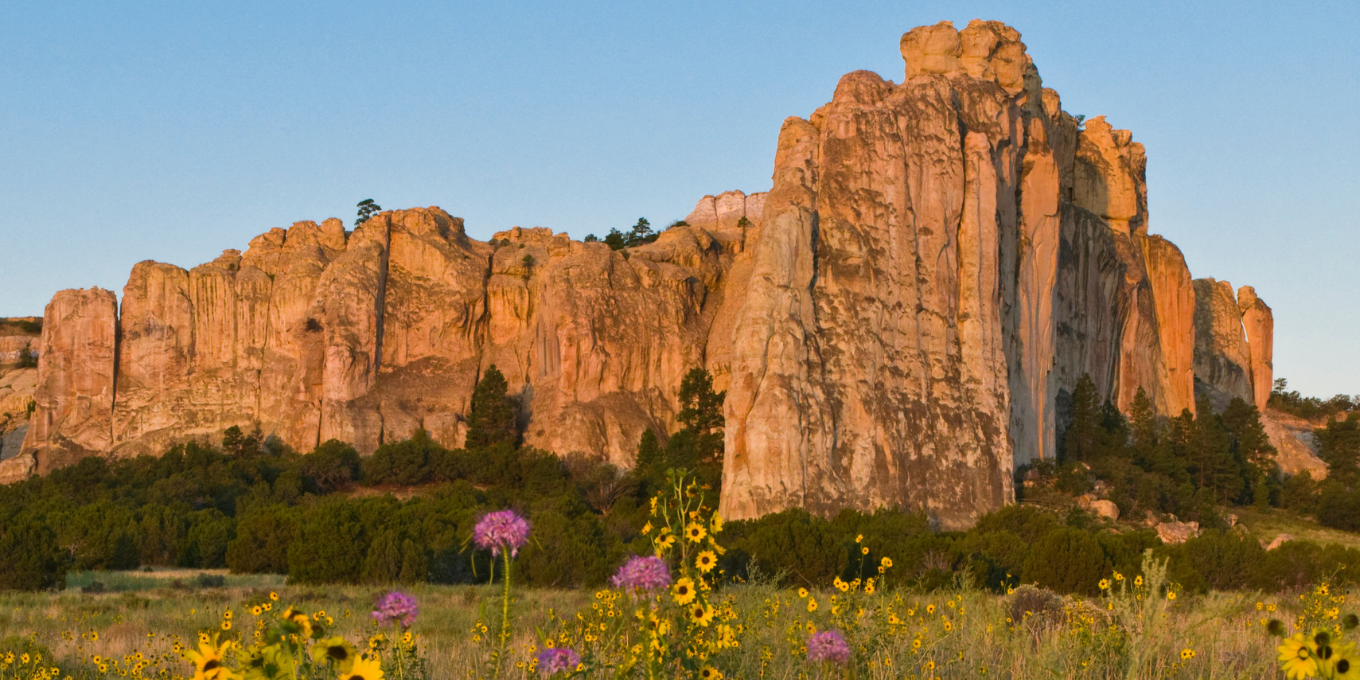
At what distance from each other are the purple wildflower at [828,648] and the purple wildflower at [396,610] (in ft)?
5.48

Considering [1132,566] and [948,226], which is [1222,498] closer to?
[948,226]

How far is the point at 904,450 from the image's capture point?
130 ft

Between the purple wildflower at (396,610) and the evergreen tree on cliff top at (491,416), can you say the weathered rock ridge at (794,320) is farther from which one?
the purple wildflower at (396,610)

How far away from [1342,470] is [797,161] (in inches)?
1213

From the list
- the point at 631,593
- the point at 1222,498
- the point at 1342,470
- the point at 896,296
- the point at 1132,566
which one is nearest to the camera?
the point at 631,593

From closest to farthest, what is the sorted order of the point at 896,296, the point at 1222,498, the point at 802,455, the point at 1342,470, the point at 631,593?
the point at 631,593, the point at 802,455, the point at 896,296, the point at 1222,498, the point at 1342,470

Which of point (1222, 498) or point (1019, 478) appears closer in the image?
point (1019, 478)

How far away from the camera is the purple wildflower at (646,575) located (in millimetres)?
4746

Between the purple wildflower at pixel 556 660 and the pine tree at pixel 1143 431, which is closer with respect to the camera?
the purple wildflower at pixel 556 660

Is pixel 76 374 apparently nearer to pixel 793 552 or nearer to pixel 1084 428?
pixel 1084 428

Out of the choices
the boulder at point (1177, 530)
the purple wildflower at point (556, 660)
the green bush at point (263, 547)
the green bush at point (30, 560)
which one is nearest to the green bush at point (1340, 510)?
the boulder at point (1177, 530)

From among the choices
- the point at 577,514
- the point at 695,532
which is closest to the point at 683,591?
the point at 695,532

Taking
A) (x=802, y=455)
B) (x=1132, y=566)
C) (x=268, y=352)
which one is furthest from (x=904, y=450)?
(x=268, y=352)

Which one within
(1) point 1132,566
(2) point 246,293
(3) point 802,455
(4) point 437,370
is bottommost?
(1) point 1132,566
